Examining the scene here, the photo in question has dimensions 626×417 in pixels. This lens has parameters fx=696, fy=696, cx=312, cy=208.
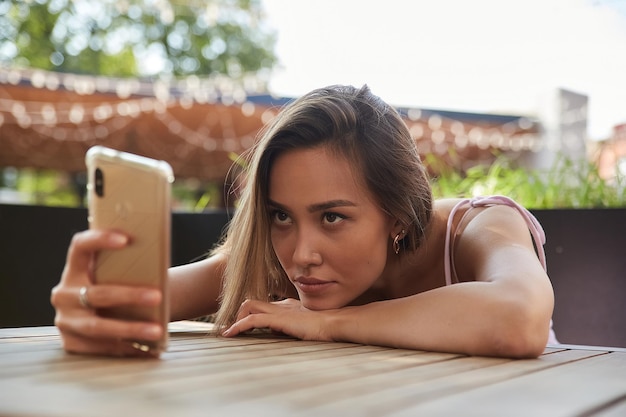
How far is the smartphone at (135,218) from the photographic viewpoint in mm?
1131

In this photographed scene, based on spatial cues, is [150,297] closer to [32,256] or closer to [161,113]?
[32,256]

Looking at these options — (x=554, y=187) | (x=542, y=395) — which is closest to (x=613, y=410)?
(x=542, y=395)

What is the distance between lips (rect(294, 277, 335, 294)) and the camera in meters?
1.78

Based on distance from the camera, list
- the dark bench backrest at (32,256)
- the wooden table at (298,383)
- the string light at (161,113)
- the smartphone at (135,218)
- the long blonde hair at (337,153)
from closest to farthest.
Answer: the wooden table at (298,383) < the smartphone at (135,218) < the long blonde hair at (337,153) < the dark bench backrest at (32,256) < the string light at (161,113)

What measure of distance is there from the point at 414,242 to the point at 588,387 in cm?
98

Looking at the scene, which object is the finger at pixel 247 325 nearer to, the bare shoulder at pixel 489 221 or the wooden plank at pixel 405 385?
the wooden plank at pixel 405 385

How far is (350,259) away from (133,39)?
2209 cm

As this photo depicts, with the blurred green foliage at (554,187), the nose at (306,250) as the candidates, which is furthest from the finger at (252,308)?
the blurred green foliage at (554,187)

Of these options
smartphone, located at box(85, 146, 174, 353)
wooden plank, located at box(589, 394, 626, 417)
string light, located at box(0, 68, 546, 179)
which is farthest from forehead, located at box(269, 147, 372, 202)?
string light, located at box(0, 68, 546, 179)

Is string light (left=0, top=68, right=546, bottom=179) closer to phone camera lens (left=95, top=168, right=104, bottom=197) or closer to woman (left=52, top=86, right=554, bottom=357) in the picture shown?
woman (left=52, top=86, right=554, bottom=357)

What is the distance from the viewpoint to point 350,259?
5.91ft

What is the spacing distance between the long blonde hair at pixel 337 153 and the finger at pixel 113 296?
73 cm

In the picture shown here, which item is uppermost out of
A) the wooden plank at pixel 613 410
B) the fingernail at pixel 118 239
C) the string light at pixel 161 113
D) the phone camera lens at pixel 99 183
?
the string light at pixel 161 113

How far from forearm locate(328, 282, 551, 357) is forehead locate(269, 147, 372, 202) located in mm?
319
